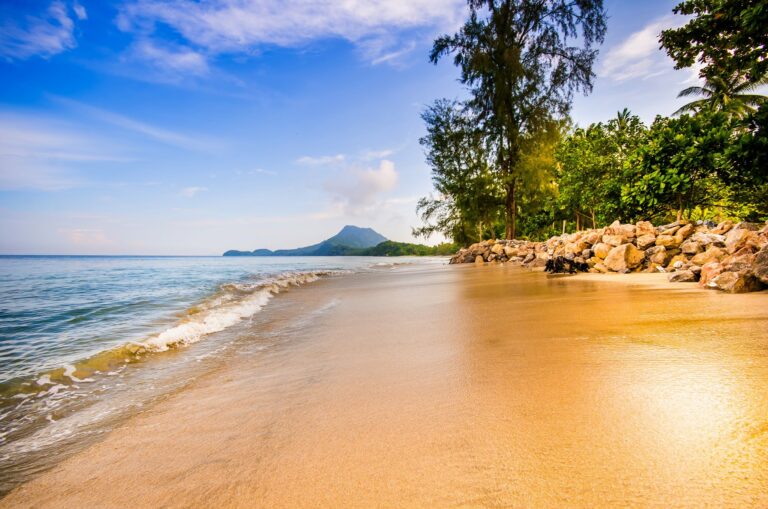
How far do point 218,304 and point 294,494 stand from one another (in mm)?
7091

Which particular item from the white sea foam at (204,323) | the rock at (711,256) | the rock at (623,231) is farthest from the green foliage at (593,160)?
the white sea foam at (204,323)

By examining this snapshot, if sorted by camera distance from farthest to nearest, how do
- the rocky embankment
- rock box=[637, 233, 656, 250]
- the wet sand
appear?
1. rock box=[637, 233, 656, 250]
2. the rocky embankment
3. the wet sand

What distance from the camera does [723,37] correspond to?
7414mm

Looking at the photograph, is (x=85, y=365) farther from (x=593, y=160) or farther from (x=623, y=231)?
(x=593, y=160)

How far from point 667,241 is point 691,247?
1.04 meters

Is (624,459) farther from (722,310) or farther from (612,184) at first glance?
(612,184)

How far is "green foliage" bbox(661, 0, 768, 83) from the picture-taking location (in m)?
6.01

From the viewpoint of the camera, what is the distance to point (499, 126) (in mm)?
18234

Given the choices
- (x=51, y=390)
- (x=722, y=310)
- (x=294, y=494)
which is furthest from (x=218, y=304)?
(x=722, y=310)

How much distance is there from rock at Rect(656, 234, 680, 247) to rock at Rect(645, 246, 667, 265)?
0.65ft

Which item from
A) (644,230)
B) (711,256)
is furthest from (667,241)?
(711,256)

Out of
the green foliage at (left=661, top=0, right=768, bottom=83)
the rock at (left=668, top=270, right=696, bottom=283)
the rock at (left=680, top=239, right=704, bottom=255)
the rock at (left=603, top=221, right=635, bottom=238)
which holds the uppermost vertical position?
the green foliage at (left=661, top=0, right=768, bottom=83)

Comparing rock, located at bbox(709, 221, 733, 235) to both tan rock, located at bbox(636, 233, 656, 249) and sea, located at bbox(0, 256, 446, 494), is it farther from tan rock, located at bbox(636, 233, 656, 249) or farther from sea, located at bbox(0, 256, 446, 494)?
sea, located at bbox(0, 256, 446, 494)

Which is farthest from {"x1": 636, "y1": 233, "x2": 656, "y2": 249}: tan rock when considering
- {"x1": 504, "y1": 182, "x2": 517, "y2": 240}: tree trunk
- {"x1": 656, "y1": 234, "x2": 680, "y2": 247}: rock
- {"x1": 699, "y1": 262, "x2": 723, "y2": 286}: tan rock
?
{"x1": 504, "y1": 182, "x2": 517, "y2": 240}: tree trunk
